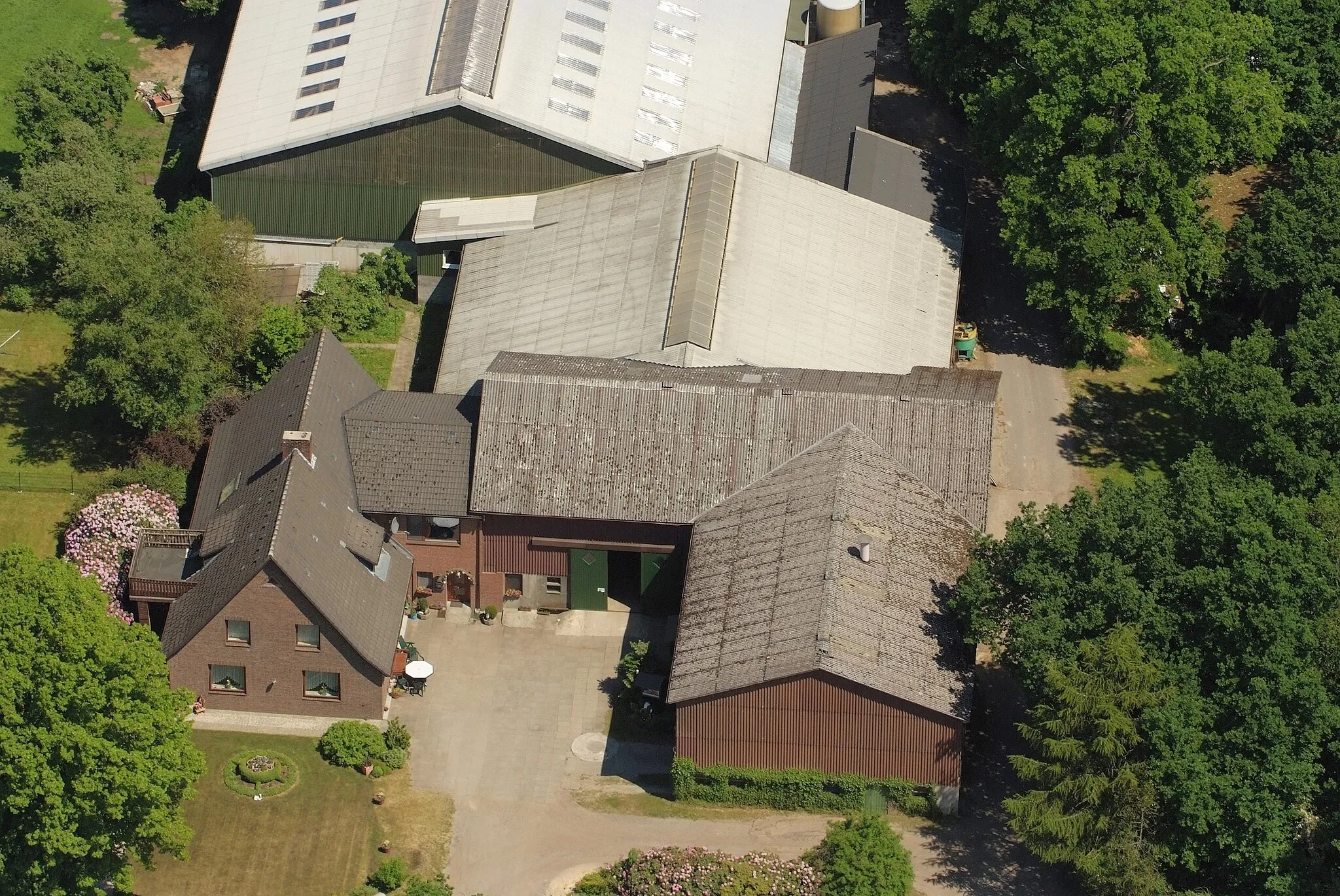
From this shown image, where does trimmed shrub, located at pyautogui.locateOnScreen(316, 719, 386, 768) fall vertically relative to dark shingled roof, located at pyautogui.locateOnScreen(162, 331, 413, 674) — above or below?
below

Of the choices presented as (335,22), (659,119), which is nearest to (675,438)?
(659,119)

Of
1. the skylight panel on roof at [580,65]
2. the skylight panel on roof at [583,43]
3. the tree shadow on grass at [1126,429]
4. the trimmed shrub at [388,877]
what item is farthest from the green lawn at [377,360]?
the tree shadow on grass at [1126,429]

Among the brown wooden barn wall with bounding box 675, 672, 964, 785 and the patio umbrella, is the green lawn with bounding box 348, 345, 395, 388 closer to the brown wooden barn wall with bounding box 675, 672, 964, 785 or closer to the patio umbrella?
the patio umbrella

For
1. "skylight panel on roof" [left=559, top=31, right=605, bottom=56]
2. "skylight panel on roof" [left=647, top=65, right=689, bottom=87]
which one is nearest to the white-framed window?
"skylight panel on roof" [left=559, top=31, right=605, bottom=56]

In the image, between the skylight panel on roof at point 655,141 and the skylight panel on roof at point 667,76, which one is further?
the skylight panel on roof at point 667,76

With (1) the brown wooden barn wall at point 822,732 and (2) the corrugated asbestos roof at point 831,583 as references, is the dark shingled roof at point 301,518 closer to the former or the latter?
(2) the corrugated asbestos roof at point 831,583
